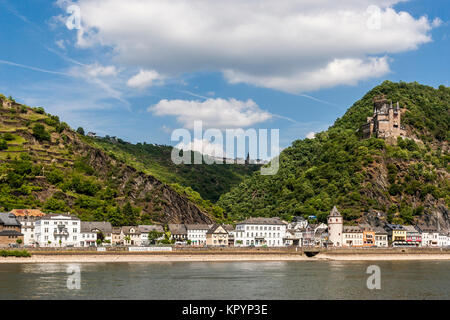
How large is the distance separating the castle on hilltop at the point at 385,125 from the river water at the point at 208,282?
92810 millimetres

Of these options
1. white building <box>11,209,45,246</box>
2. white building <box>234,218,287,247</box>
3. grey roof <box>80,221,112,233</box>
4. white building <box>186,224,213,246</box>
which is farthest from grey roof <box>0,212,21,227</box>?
white building <box>234,218,287,247</box>

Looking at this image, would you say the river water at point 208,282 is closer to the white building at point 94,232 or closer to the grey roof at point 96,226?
the white building at point 94,232

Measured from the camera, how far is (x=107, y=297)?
53.0 meters

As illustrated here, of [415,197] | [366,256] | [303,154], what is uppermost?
[303,154]

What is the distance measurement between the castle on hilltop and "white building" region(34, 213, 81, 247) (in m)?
98.2

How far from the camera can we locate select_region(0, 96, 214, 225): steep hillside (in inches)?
5108

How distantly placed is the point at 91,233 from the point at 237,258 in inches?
1131

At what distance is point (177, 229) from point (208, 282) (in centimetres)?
6589

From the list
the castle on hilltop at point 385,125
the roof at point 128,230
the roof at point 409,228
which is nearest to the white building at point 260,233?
the roof at point 128,230

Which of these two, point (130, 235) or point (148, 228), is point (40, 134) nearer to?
point (148, 228)

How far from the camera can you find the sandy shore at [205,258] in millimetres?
91062

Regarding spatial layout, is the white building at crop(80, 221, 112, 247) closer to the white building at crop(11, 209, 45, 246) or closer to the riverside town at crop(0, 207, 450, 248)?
the riverside town at crop(0, 207, 450, 248)
